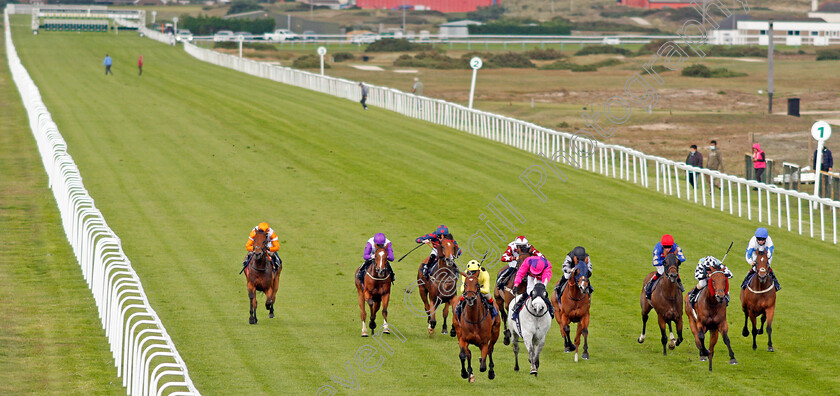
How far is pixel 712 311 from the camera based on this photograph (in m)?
12.7

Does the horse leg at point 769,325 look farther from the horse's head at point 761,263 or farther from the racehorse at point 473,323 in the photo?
the racehorse at point 473,323

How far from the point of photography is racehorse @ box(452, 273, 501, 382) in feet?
38.4

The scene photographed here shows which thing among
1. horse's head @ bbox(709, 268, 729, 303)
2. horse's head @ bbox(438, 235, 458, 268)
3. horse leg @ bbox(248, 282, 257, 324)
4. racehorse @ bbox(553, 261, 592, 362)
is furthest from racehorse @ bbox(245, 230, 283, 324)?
horse's head @ bbox(709, 268, 729, 303)

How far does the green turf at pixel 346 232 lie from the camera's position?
1271cm

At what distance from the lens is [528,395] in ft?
38.1

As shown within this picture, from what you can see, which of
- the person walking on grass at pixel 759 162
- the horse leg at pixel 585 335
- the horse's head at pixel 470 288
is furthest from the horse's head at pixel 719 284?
the person walking on grass at pixel 759 162

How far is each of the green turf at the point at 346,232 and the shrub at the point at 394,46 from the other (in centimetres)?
4669

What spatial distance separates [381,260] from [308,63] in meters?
60.0

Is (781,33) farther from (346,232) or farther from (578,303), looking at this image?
(578,303)

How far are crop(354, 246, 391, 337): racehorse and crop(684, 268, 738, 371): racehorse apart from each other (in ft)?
12.6

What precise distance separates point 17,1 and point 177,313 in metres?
144

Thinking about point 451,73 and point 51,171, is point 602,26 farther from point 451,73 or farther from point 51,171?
point 51,171

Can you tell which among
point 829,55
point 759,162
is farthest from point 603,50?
point 759,162

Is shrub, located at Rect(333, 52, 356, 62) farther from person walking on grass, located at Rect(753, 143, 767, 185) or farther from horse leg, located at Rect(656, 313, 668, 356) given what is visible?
horse leg, located at Rect(656, 313, 668, 356)
